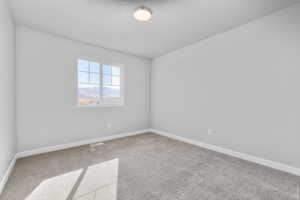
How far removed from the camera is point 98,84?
3531mm

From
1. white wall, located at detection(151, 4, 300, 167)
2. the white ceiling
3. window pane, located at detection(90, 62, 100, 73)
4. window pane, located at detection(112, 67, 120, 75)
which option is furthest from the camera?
window pane, located at detection(112, 67, 120, 75)

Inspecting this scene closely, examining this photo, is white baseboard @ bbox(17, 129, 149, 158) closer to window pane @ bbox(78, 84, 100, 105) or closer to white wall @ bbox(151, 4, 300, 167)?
window pane @ bbox(78, 84, 100, 105)

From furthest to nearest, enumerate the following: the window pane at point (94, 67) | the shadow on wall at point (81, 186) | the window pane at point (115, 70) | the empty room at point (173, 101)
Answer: the window pane at point (115, 70), the window pane at point (94, 67), the empty room at point (173, 101), the shadow on wall at point (81, 186)

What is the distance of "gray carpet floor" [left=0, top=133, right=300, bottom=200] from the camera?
157 cm

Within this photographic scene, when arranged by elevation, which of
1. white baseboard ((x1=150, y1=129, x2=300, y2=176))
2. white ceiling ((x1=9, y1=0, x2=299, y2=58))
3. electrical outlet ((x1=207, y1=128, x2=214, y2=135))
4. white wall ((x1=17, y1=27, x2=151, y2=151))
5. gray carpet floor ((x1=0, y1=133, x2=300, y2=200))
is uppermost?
white ceiling ((x1=9, y1=0, x2=299, y2=58))

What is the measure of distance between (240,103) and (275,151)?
0.93 meters

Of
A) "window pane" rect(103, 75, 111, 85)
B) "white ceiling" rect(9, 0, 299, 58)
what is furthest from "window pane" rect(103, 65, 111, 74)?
"white ceiling" rect(9, 0, 299, 58)

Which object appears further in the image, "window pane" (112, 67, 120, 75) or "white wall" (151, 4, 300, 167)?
"window pane" (112, 67, 120, 75)

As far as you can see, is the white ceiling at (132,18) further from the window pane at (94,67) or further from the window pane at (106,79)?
the window pane at (106,79)

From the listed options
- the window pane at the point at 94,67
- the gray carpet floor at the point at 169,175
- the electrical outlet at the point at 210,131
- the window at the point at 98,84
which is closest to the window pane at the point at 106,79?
the window at the point at 98,84

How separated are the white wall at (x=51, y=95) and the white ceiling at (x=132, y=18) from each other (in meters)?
0.29

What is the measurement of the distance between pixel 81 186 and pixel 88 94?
2.21 m

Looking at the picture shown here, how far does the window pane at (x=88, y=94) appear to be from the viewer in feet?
10.6

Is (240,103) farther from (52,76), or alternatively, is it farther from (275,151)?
(52,76)
